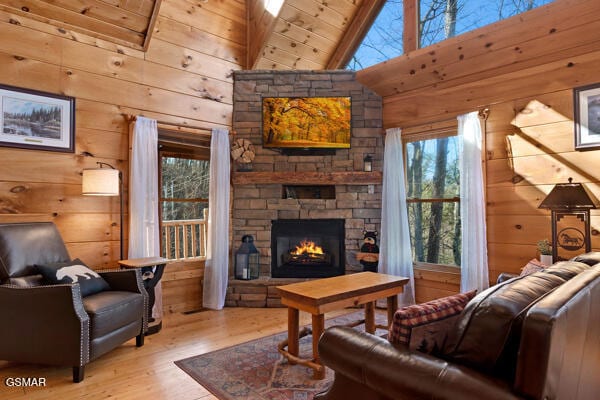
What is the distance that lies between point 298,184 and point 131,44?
2.42 metres

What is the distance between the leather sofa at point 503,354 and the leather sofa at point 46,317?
1.92 meters

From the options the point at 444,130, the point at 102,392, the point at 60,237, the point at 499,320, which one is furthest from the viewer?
the point at 444,130

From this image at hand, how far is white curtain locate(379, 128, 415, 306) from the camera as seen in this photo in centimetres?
448

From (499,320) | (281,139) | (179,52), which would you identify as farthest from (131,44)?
(499,320)

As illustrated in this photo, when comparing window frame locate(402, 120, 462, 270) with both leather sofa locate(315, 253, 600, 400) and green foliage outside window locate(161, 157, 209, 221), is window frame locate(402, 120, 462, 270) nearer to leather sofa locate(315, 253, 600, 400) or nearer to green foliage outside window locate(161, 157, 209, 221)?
green foliage outside window locate(161, 157, 209, 221)

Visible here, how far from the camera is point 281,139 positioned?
4.72 m

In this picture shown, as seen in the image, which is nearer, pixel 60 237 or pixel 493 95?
pixel 60 237

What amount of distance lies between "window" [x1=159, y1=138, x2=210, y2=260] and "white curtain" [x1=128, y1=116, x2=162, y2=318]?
0.35 meters

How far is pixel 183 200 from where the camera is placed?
4547mm

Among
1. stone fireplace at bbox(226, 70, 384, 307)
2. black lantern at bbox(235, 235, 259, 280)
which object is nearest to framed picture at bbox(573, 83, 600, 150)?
stone fireplace at bbox(226, 70, 384, 307)

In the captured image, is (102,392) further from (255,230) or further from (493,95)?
(493,95)

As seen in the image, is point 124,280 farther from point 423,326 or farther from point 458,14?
point 458,14

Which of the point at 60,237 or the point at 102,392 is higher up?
the point at 60,237

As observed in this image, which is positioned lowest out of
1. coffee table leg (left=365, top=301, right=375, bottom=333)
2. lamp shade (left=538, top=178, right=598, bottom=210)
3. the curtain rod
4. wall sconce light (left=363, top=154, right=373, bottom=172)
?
coffee table leg (left=365, top=301, right=375, bottom=333)
